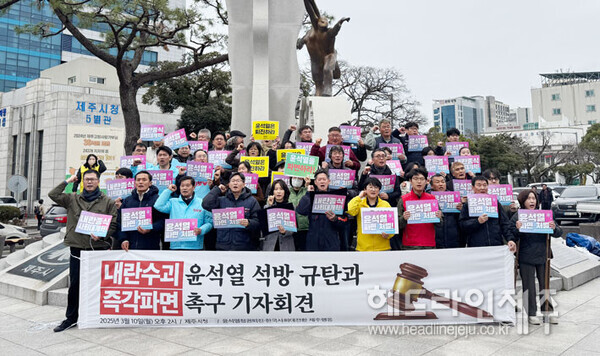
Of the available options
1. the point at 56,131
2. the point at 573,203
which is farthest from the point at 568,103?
the point at 56,131

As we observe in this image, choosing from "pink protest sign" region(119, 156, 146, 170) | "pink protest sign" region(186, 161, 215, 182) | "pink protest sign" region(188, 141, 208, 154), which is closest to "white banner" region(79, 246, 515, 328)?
"pink protest sign" region(186, 161, 215, 182)

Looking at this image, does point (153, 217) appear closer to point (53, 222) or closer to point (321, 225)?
point (321, 225)

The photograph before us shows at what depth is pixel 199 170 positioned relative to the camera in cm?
664

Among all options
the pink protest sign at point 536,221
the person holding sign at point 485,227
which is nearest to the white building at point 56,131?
the person holding sign at point 485,227

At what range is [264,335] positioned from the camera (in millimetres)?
4863

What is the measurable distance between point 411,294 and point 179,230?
111 inches

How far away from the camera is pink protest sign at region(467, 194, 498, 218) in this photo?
17.1 feet

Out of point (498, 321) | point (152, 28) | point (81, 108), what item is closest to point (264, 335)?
point (498, 321)

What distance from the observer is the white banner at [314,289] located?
5.11 m

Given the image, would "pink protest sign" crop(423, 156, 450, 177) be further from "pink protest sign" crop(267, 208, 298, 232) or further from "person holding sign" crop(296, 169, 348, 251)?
"pink protest sign" crop(267, 208, 298, 232)

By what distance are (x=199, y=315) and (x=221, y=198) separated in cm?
143

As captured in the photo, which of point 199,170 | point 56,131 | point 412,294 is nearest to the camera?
point 412,294

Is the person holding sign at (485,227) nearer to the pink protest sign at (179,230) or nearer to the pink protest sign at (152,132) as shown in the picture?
the pink protest sign at (179,230)

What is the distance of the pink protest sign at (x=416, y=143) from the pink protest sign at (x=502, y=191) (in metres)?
2.10
